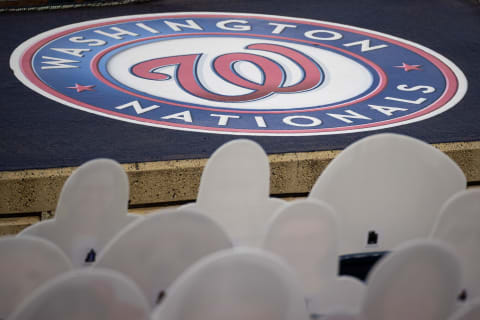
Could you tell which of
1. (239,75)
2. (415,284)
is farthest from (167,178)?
(415,284)

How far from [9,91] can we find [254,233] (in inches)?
84.4

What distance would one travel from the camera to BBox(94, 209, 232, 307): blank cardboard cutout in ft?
1.82

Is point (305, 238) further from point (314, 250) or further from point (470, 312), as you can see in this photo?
point (470, 312)

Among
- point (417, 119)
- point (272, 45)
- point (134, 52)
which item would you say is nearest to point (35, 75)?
point (134, 52)

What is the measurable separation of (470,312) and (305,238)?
15 cm

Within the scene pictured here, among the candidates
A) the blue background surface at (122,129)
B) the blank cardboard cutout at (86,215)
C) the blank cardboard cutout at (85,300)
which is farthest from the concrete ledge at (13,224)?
the blank cardboard cutout at (85,300)

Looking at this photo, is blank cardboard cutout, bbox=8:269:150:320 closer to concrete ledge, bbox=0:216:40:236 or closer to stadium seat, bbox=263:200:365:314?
stadium seat, bbox=263:200:365:314

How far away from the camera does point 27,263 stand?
0.55 m

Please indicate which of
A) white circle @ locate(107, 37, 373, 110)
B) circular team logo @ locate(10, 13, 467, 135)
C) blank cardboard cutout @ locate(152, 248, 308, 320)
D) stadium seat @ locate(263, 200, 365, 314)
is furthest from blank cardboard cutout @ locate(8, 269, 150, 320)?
white circle @ locate(107, 37, 373, 110)

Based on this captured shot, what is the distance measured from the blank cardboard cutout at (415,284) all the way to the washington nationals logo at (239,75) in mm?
2152

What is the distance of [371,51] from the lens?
335cm

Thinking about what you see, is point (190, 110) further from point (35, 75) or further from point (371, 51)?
point (371, 51)

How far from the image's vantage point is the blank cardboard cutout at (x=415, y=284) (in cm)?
51

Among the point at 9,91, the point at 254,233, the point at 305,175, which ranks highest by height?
the point at 254,233
